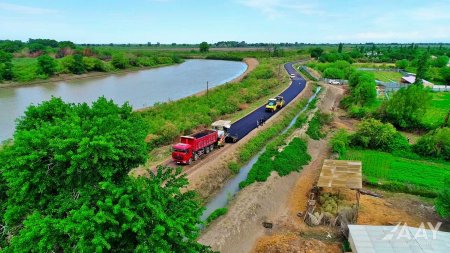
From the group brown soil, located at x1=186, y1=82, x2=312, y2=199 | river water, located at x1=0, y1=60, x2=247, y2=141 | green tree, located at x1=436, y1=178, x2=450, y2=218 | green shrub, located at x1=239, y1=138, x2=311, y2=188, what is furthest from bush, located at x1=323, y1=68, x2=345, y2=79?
green tree, located at x1=436, y1=178, x2=450, y2=218

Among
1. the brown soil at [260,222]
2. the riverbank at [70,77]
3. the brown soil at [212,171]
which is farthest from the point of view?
the riverbank at [70,77]

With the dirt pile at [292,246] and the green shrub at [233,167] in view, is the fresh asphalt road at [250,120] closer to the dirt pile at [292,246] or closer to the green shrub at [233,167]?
the green shrub at [233,167]

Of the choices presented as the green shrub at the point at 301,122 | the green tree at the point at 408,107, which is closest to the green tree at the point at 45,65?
the green shrub at the point at 301,122

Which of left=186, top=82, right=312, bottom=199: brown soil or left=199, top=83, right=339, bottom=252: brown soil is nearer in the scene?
left=199, top=83, right=339, bottom=252: brown soil

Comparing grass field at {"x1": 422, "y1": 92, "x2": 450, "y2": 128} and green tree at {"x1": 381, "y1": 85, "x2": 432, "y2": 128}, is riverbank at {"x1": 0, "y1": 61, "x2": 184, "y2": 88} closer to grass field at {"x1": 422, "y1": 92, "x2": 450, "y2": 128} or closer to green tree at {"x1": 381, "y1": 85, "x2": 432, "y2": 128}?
green tree at {"x1": 381, "y1": 85, "x2": 432, "y2": 128}

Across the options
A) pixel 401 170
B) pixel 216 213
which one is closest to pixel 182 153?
pixel 216 213

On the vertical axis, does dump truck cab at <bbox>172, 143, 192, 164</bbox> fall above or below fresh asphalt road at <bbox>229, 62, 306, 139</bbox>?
above

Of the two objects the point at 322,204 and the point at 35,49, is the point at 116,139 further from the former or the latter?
the point at 35,49

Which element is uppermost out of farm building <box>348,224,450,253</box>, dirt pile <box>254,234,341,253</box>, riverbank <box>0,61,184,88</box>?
farm building <box>348,224,450,253</box>
